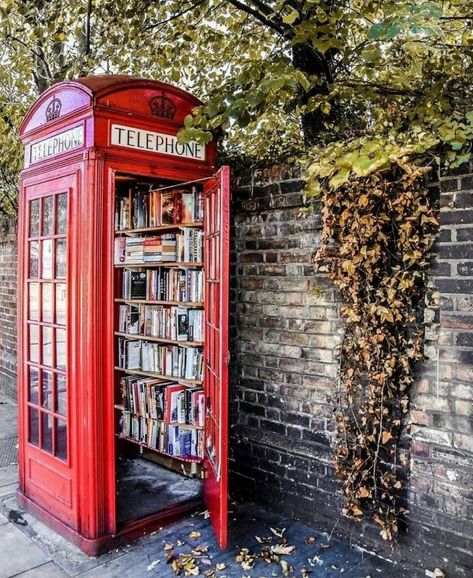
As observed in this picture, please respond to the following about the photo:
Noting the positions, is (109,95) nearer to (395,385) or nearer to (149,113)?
(149,113)

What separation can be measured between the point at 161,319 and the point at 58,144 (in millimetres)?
1666

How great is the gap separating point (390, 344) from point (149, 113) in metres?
2.33

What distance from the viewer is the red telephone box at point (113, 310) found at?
342cm

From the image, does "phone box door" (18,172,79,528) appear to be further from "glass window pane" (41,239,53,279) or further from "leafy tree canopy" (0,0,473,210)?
"leafy tree canopy" (0,0,473,210)

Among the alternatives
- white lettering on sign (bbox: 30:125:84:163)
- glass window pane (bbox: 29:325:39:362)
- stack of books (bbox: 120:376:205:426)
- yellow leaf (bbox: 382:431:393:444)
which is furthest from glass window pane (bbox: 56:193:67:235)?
yellow leaf (bbox: 382:431:393:444)

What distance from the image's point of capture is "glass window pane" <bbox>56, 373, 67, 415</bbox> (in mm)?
3656

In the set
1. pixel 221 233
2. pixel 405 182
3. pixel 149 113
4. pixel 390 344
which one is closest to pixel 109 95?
pixel 149 113

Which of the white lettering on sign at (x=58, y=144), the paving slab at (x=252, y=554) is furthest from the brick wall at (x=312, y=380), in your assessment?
the white lettering on sign at (x=58, y=144)

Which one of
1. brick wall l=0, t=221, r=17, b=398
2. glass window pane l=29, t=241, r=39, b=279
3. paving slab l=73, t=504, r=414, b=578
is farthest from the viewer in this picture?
brick wall l=0, t=221, r=17, b=398

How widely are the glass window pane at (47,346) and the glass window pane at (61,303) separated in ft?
0.55

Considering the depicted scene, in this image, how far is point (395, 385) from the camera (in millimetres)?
3156

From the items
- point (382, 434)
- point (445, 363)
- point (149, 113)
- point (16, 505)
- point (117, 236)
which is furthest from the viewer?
point (117, 236)

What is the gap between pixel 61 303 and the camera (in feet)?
12.1

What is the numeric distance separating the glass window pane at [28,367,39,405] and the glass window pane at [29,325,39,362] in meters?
0.10
